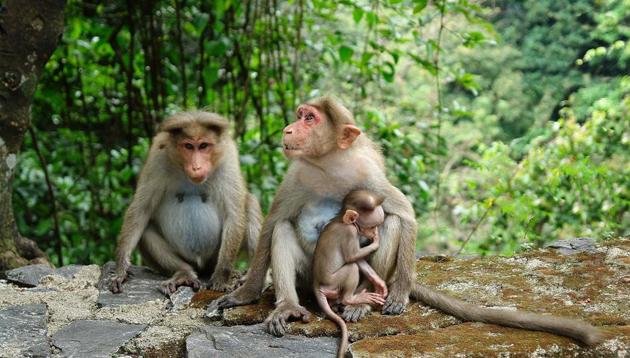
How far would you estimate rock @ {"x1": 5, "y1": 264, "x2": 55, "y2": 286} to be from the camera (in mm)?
4484

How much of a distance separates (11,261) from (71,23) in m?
2.47

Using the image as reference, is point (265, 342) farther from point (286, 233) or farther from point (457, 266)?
point (457, 266)

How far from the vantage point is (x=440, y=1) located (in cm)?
645

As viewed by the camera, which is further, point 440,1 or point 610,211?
point 610,211

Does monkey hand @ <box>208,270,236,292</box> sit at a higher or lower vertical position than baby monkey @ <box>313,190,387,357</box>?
lower

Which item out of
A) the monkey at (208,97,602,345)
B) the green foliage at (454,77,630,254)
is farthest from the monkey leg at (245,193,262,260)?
the green foliage at (454,77,630,254)

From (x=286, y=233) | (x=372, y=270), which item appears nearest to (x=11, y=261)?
(x=286, y=233)

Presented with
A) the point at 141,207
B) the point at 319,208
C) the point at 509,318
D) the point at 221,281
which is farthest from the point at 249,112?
the point at 509,318

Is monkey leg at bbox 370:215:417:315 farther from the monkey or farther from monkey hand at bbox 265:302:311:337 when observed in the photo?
monkey hand at bbox 265:302:311:337

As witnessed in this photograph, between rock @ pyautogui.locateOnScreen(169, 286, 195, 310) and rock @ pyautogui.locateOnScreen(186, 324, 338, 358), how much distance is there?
540 millimetres

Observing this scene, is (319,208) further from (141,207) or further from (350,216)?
(141,207)

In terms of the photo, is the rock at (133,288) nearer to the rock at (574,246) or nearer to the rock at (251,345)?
the rock at (251,345)

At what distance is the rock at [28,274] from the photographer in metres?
4.48

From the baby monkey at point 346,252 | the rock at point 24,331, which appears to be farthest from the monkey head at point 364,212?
the rock at point 24,331
